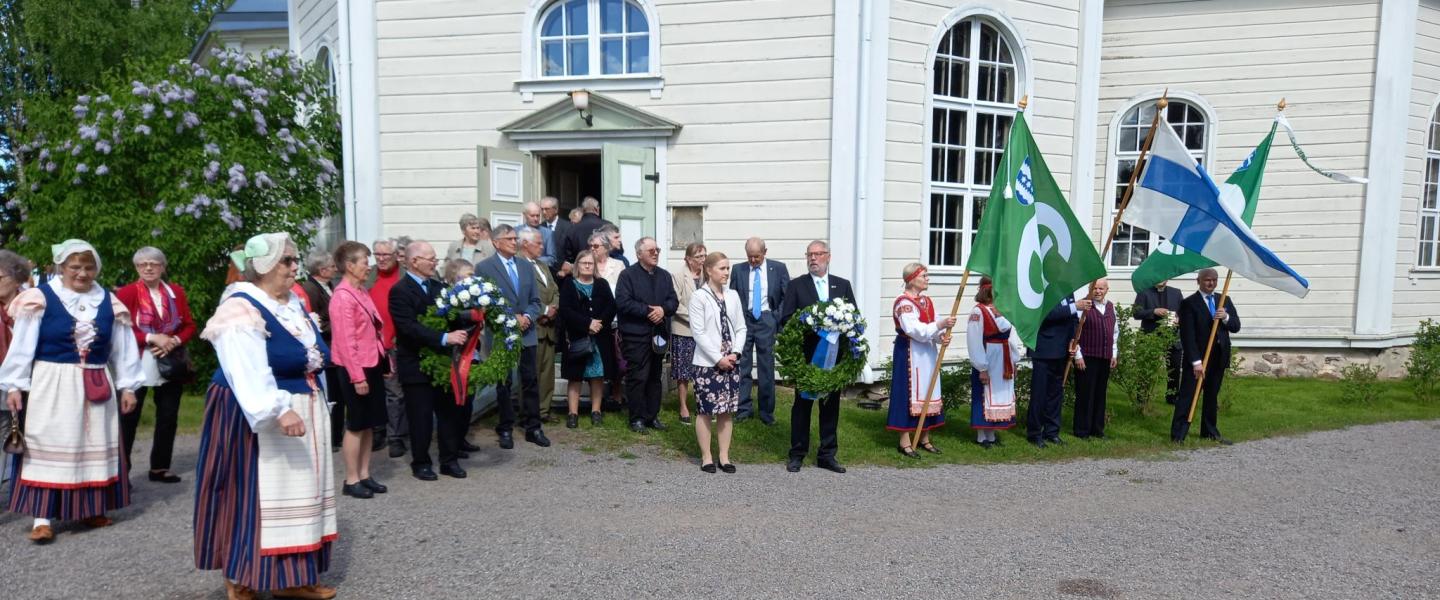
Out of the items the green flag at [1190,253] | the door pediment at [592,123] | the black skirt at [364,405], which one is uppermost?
the door pediment at [592,123]

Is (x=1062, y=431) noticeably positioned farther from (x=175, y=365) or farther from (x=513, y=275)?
(x=175, y=365)

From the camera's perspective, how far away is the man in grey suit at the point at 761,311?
8477mm

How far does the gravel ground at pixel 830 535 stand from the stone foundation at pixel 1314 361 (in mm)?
5391

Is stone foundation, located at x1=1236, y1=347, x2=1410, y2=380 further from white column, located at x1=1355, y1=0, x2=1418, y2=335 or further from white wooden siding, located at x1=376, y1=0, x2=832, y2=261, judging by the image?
white wooden siding, located at x1=376, y1=0, x2=832, y2=261

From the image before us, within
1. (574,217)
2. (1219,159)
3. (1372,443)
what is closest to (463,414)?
(574,217)

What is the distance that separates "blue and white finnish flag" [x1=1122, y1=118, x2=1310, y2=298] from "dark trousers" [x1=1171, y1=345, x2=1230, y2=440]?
98cm

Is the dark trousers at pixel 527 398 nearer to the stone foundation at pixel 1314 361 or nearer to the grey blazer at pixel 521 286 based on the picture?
the grey blazer at pixel 521 286

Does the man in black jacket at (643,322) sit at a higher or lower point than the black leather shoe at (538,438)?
higher

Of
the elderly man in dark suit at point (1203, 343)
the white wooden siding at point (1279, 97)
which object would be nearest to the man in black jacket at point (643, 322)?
the elderly man in dark suit at point (1203, 343)

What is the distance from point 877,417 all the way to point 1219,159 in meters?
7.15

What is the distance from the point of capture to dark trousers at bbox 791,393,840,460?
678 centimetres

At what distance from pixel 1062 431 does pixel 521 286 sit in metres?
5.41

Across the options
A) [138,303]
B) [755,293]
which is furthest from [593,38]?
[138,303]

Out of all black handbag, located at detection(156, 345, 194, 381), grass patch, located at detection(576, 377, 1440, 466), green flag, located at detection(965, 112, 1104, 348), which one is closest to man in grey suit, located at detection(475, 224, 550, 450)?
grass patch, located at detection(576, 377, 1440, 466)
